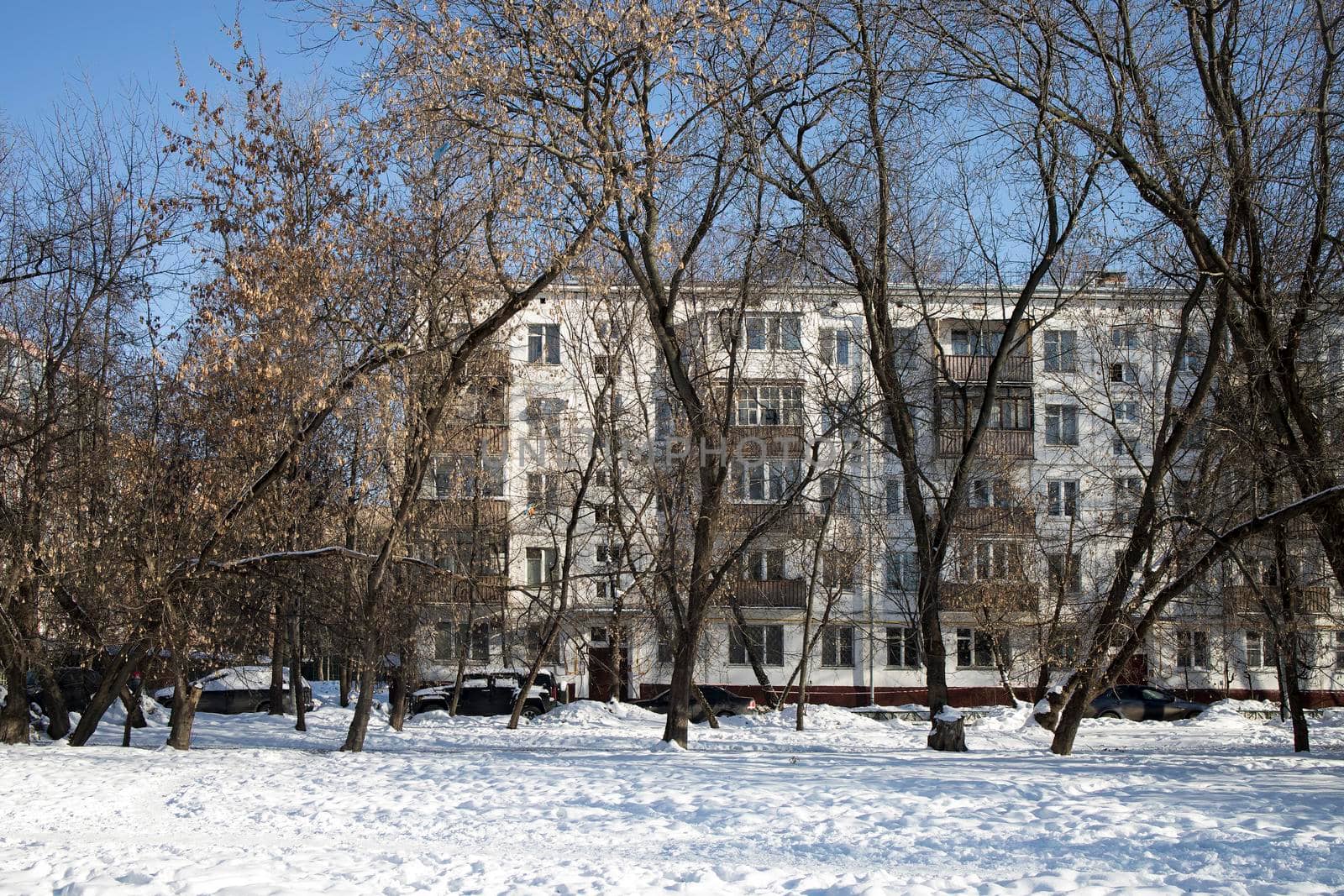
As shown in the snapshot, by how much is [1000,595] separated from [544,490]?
1205 cm

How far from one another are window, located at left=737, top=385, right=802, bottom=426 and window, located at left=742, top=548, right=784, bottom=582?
375cm

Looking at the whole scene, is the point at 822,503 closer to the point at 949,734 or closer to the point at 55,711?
the point at 949,734

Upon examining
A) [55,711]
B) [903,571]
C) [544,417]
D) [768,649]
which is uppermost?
[544,417]

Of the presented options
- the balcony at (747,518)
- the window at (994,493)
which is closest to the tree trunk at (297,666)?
the balcony at (747,518)

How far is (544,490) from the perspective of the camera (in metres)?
22.6

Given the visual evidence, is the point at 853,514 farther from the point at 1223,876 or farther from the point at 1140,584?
the point at 1223,876

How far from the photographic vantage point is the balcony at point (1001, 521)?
25.6 meters

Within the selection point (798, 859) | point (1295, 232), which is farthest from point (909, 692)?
point (798, 859)

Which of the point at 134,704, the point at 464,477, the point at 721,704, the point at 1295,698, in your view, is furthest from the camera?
the point at 721,704

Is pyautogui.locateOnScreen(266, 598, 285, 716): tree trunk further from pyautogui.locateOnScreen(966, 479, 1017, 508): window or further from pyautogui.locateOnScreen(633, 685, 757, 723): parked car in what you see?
pyautogui.locateOnScreen(966, 479, 1017, 508): window

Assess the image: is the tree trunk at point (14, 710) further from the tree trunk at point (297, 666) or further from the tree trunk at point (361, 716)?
the tree trunk at point (297, 666)

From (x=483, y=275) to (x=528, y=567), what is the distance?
24143mm

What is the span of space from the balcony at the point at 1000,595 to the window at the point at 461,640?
38.3ft

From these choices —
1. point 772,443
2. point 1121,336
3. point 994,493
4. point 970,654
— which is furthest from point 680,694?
point 970,654
